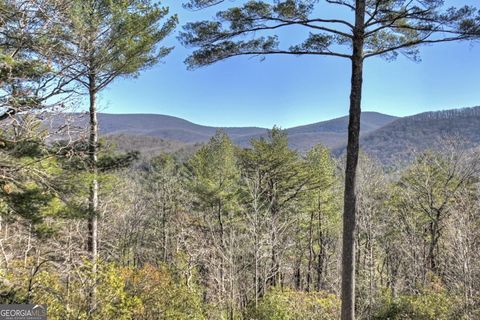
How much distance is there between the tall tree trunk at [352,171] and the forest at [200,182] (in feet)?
0.06

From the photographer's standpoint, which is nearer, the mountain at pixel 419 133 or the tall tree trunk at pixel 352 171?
the tall tree trunk at pixel 352 171

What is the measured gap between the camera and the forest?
611cm

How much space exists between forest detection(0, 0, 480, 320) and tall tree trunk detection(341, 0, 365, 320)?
0.02m

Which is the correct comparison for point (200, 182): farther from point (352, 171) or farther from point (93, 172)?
point (352, 171)

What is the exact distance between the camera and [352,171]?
249 inches

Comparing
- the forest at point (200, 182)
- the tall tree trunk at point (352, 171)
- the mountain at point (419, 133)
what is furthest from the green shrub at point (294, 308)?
the mountain at point (419, 133)

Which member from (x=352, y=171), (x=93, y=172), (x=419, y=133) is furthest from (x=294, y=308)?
(x=419, y=133)

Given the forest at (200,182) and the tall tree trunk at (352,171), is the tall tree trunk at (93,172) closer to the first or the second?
the forest at (200,182)

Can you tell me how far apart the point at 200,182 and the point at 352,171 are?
48.5 ft

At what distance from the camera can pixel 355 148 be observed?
6348 mm

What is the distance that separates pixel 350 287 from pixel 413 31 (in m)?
4.58

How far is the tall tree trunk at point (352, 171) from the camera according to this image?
6.20m

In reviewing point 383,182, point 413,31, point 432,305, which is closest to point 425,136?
point 383,182

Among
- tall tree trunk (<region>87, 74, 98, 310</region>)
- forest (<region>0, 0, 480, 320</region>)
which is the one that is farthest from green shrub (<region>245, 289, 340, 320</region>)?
tall tree trunk (<region>87, 74, 98, 310</region>)
